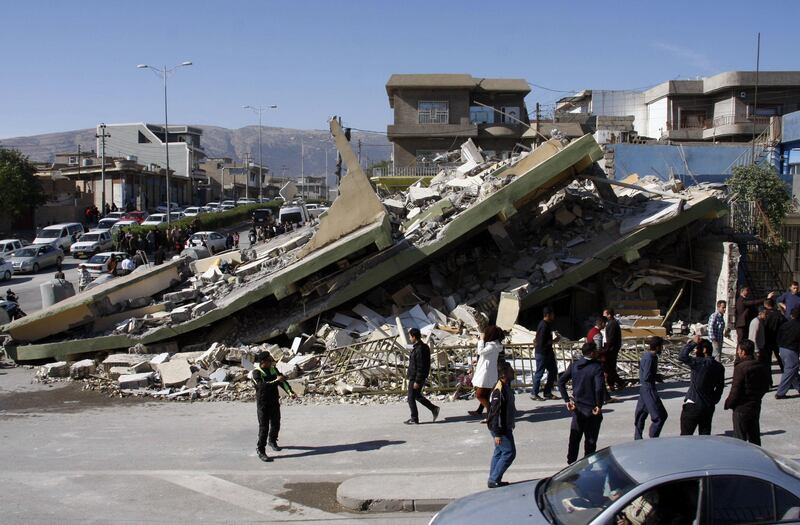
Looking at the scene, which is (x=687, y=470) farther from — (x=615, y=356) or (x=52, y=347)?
(x=52, y=347)

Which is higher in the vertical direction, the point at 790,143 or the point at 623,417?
the point at 790,143

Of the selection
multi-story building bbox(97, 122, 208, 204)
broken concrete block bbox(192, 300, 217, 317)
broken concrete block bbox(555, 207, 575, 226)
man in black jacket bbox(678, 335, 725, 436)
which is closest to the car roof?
man in black jacket bbox(678, 335, 725, 436)

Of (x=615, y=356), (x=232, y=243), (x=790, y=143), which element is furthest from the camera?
(x=232, y=243)

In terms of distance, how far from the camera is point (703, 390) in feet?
25.4

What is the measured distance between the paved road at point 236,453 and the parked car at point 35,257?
22.2 meters

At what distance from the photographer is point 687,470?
4758 mm

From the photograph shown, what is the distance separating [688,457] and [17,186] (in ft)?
159

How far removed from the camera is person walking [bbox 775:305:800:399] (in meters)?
10.5

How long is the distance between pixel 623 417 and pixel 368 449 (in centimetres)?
368

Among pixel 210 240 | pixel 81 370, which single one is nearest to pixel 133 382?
pixel 81 370

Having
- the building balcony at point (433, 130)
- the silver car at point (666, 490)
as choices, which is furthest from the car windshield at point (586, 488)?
the building balcony at point (433, 130)

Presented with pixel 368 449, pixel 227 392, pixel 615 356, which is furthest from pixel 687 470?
pixel 227 392

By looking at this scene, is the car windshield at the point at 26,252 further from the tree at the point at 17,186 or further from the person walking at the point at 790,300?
the person walking at the point at 790,300

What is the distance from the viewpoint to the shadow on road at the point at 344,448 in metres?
9.30
